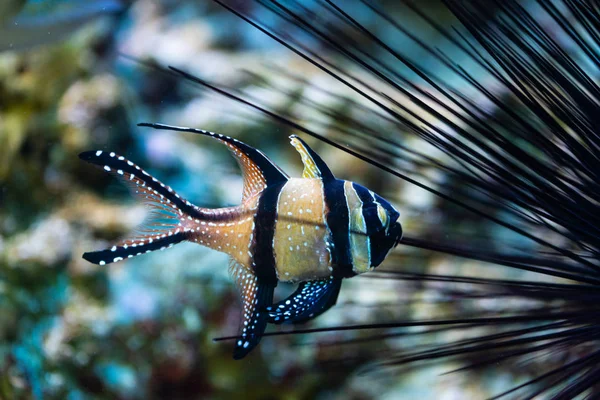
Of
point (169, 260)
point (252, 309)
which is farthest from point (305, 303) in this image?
point (169, 260)

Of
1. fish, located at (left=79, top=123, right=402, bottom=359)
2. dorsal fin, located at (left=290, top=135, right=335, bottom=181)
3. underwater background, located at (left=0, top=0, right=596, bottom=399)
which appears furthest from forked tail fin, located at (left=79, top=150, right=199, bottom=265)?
underwater background, located at (left=0, top=0, right=596, bottom=399)

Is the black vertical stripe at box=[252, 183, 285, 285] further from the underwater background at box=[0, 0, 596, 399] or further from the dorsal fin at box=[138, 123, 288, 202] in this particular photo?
the underwater background at box=[0, 0, 596, 399]

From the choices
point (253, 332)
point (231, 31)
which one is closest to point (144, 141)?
point (231, 31)

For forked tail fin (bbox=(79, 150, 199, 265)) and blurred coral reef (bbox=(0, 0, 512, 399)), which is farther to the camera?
blurred coral reef (bbox=(0, 0, 512, 399))

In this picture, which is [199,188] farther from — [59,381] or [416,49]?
[416,49]

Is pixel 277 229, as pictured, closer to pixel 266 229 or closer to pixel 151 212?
pixel 266 229

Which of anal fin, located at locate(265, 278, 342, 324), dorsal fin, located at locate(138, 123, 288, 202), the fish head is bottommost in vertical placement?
anal fin, located at locate(265, 278, 342, 324)

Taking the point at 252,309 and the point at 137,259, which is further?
the point at 137,259
